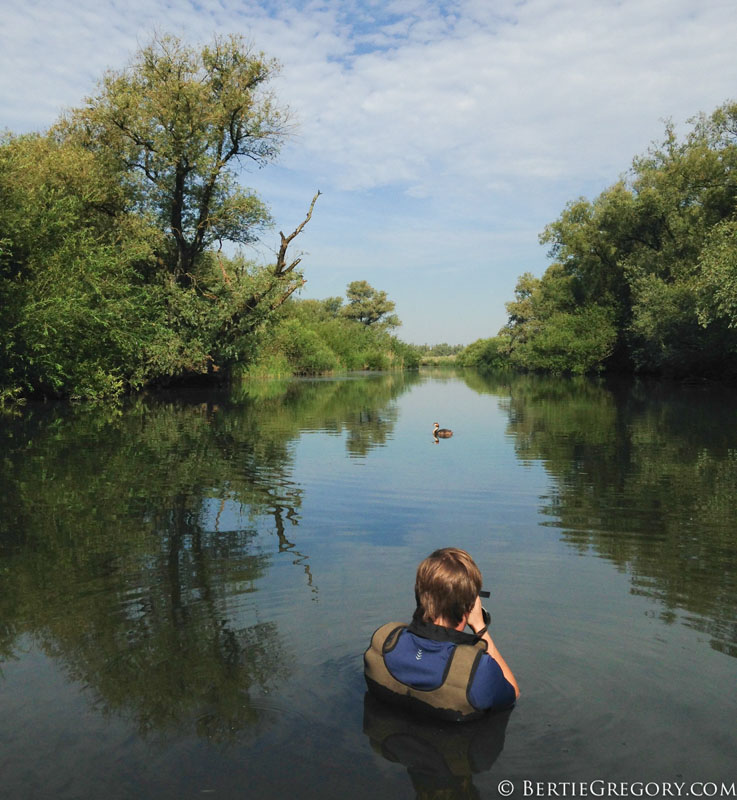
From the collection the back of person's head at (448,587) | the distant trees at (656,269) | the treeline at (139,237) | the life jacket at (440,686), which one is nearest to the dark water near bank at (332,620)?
the life jacket at (440,686)

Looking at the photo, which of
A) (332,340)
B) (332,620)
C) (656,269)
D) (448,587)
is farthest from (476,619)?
(332,340)

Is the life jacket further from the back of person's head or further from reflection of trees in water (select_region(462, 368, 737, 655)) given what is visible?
reflection of trees in water (select_region(462, 368, 737, 655))

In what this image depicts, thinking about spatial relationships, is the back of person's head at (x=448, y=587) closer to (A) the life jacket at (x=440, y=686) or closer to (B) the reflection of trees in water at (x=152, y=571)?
(A) the life jacket at (x=440, y=686)

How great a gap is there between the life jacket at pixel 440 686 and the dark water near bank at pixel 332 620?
124mm

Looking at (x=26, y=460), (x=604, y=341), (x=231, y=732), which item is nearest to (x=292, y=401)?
(x=26, y=460)

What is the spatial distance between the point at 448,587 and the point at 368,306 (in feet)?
429

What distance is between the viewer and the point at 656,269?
45.2 meters

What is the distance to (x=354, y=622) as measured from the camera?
552cm

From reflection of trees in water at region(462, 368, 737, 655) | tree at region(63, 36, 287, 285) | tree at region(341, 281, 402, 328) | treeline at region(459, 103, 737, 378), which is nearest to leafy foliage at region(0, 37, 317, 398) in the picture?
tree at region(63, 36, 287, 285)

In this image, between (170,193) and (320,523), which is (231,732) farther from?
(170,193)

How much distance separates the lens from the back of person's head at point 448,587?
400cm

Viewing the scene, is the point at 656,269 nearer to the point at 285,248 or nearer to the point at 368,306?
the point at 285,248

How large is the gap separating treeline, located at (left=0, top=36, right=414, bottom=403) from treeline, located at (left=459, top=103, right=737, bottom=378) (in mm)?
21632

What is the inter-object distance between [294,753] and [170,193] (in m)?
35.6
